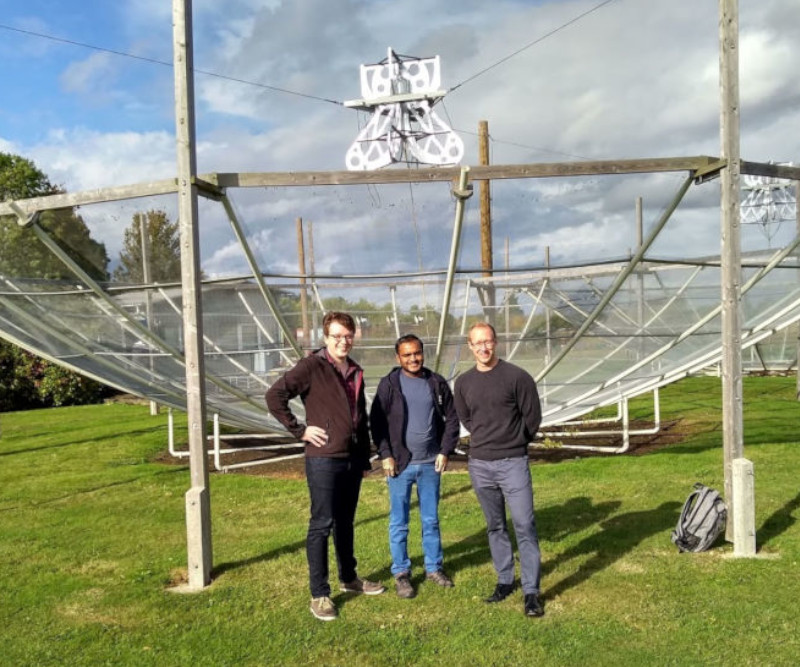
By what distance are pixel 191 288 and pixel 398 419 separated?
1768 millimetres

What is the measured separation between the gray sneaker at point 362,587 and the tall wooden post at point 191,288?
105cm

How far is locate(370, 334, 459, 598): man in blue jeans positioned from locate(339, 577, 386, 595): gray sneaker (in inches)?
5.6

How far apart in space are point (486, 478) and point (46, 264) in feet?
14.6

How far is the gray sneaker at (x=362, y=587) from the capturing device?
503 centimetres

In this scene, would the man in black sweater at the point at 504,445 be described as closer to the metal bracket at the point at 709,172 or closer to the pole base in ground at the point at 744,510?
the pole base in ground at the point at 744,510

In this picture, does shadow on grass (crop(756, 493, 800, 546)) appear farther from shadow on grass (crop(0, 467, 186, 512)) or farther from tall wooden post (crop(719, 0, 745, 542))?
shadow on grass (crop(0, 467, 186, 512))

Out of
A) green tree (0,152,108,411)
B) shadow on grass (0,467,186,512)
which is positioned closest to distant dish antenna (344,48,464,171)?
green tree (0,152,108,411)

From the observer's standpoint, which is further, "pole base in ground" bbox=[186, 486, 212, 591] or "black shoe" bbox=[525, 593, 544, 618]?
"pole base in ground" bbox=[186, 486, 212, 591]

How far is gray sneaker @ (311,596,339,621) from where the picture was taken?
15.1 feet

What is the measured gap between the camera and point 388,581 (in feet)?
17.4

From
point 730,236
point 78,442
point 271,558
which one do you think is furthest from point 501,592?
point 78,442

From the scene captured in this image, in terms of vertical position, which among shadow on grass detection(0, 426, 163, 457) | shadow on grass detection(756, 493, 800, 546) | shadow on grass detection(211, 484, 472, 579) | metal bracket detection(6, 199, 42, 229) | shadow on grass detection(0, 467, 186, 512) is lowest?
shadow on grass detection(0, 426, 163, 457)

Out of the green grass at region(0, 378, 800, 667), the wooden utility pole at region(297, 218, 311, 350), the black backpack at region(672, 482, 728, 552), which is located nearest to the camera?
the green grass at region(0, 378, 800, 667)

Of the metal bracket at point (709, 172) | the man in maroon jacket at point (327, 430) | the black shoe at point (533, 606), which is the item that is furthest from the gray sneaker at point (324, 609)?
the metal bracket at point (709, 172)
